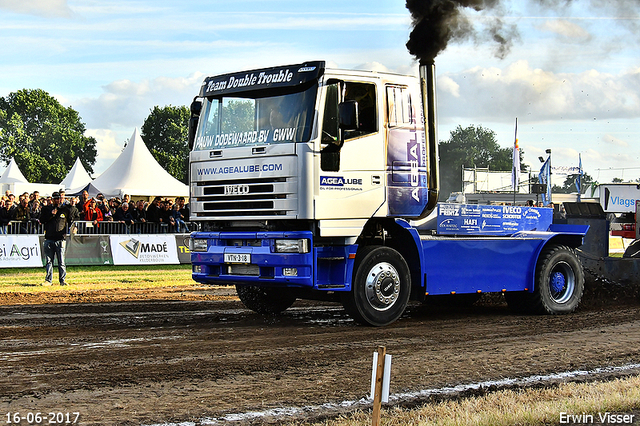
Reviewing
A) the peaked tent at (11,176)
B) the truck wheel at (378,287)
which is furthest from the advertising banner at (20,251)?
the peaked tent at (11,176)

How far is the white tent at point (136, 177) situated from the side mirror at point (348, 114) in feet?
89.4

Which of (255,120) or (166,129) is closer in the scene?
(255,120)

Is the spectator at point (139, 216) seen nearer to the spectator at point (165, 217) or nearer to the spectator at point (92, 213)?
the spectator at point (165, 217)

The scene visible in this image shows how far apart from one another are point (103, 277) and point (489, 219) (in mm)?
11269

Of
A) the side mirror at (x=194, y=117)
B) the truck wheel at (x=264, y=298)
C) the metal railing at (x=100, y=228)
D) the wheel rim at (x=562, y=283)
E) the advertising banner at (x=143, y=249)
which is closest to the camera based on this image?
the side mirror at (x=194, y=117)

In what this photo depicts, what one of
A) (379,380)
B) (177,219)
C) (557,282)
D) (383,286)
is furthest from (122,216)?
(379,380)

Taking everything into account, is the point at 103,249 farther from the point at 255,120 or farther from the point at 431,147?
the point at 431,147

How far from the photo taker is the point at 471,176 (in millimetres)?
42281

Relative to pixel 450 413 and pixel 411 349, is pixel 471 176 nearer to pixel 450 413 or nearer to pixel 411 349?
pixel 411 349

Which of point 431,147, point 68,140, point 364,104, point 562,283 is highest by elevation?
point 68,140

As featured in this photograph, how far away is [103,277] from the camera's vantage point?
19.3 metres

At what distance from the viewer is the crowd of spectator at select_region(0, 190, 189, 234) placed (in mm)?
20609

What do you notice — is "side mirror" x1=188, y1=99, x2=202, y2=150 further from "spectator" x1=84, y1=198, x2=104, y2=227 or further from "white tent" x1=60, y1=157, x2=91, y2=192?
"white tent" x1=60, y1=157, x2=91, y2=192

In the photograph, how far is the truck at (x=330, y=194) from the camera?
973 cm
